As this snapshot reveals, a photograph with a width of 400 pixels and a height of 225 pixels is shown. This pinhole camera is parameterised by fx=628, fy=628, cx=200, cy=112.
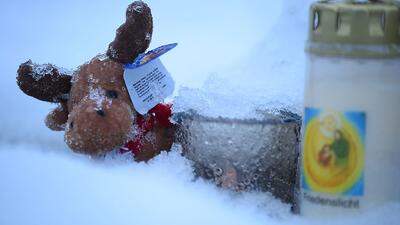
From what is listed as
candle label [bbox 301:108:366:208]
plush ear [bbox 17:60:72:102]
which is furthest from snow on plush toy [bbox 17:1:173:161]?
candle label [bbox 301:108:366:208]

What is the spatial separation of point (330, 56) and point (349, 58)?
0.08 ft

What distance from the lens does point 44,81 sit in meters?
0.97

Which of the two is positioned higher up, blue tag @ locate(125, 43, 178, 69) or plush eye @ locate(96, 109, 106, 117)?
blue tag @ locate(125, 43, 178, 69)

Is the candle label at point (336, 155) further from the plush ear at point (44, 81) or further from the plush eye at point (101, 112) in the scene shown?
the plush ear at point (44, 81)

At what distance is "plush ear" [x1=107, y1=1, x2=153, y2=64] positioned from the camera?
91 centimetres

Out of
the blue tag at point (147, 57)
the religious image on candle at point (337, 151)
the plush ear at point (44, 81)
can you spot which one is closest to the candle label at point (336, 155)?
the religious image on candle at point (337, 151)

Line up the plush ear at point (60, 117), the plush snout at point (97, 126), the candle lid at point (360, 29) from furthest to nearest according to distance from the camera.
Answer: the plush ear at point (60, 117) → the plush snout at point (97, 126) → the candle lid at point (360, 29)

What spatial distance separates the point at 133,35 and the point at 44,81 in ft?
0.55

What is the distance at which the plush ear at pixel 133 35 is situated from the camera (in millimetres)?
907

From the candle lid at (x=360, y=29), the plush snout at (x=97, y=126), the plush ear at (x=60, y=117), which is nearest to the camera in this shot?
the candle lid at (x=360, y=29)

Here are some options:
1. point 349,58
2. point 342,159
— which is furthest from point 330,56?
point 342,159

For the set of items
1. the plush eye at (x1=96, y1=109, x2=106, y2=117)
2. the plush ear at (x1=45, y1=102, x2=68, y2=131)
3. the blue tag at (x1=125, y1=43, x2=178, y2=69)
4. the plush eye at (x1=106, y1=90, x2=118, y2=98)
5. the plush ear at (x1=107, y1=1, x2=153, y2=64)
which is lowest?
the plush ear at (x1=45, y1=102, x2=68, y2=131)

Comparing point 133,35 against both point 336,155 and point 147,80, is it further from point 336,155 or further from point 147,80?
point 336,155

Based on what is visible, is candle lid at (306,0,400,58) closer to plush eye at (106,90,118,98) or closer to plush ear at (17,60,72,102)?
plush eye at (106,90,118,98)
